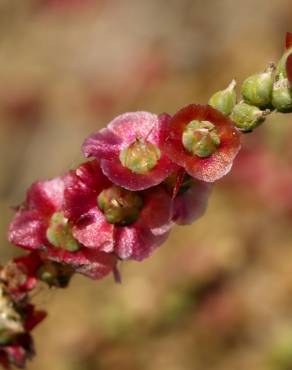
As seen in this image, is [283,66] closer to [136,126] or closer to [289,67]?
[289,67]

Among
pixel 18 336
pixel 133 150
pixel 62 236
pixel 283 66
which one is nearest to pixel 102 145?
pixel 133 150

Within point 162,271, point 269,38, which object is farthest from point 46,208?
point 269,38

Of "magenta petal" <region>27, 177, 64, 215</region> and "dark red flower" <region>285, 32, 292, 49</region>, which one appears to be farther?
"magenta petal" <region>27, 177, 64, 215</region>

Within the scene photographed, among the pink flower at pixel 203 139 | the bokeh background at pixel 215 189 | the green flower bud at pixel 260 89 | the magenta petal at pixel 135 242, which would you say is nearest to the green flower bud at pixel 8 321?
the magenta petal at pixel 135 242

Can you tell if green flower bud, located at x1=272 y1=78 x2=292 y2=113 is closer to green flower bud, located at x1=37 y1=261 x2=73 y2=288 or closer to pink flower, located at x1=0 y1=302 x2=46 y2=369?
green flower bud, located at x1=37 y1=261 x2=73 y2=288

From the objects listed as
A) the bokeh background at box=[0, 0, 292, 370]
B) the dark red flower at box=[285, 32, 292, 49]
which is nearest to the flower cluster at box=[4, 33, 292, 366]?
the dark red flower at box=[285, 32, 292, 49]

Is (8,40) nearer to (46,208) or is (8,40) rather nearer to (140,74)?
(140,74)
